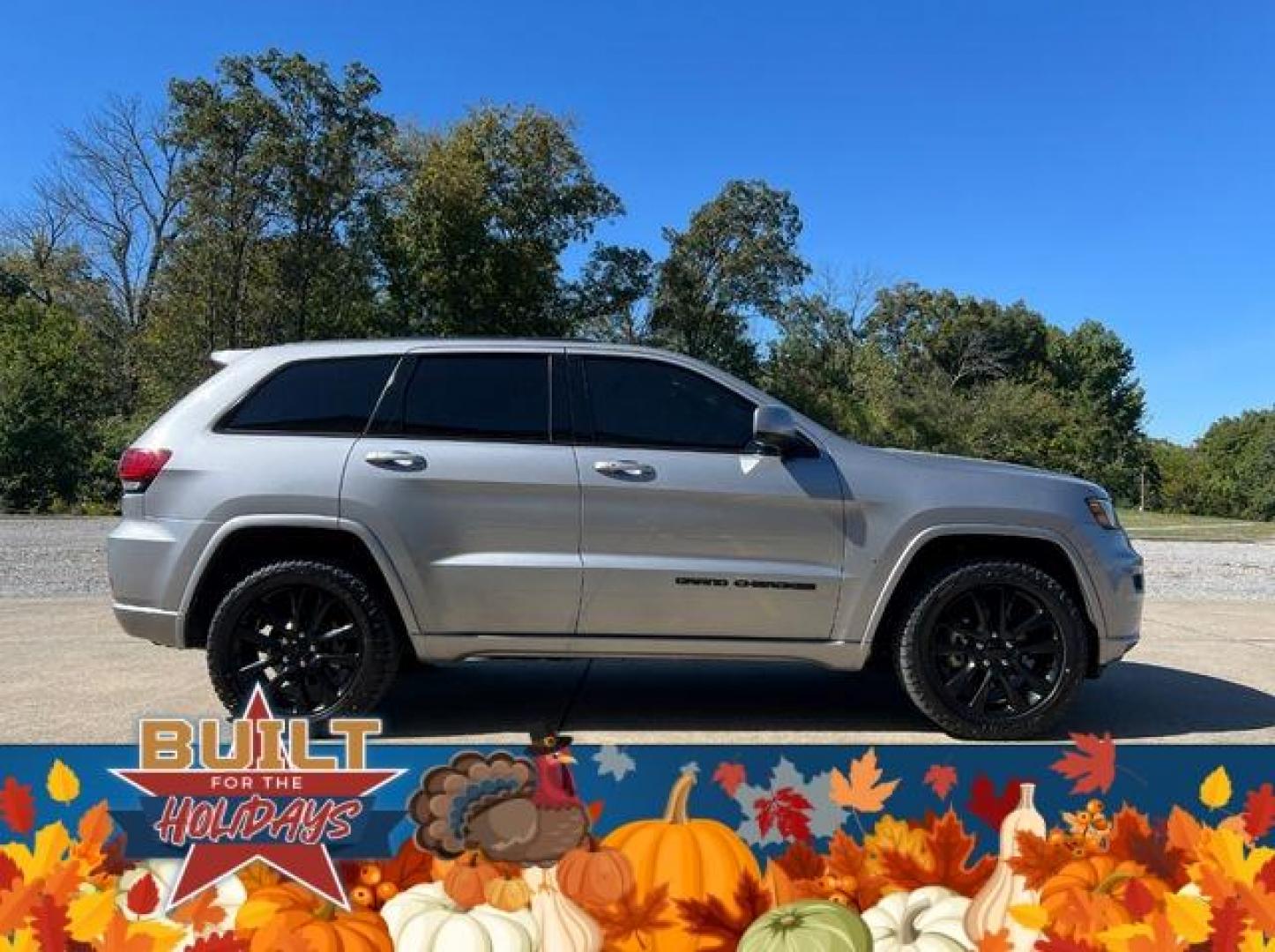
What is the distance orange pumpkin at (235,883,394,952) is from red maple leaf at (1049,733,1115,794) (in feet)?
3.16

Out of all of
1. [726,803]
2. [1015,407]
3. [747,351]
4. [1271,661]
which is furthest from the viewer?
[1015,407]

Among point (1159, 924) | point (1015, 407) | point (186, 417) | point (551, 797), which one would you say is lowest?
point (1159, 924)

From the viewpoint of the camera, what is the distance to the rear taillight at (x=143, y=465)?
4.13 meters

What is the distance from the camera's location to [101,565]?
11883mm

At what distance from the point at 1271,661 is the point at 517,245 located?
25.0 metres

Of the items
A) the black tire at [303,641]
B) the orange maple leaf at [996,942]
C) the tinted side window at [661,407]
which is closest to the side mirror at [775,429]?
the tinted side window at [661,407]

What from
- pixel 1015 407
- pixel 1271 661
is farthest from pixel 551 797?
pixel 1015 407

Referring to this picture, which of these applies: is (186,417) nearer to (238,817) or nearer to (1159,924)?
(238,817)

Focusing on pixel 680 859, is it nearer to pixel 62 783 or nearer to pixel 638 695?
pixel 62 783

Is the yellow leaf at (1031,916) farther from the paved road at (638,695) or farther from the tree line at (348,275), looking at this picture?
the tree line at (348,275)

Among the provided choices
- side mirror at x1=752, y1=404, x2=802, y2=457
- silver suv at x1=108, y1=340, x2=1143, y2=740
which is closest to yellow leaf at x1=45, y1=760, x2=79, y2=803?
silver suv at x1=108, y1=340, x2=1143, y2=740

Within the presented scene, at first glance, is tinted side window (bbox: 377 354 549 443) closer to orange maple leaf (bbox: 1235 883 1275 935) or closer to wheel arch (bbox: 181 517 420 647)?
wheel arch (bbox: 181 517 420 647)

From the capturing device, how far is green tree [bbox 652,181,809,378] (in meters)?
35.5

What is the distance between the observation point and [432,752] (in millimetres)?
1326
